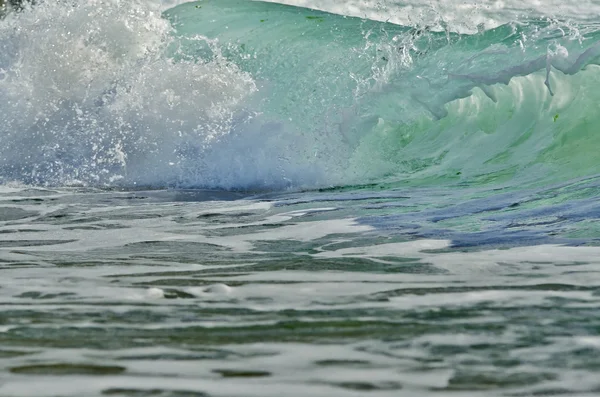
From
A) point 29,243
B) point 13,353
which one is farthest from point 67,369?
point 29,243

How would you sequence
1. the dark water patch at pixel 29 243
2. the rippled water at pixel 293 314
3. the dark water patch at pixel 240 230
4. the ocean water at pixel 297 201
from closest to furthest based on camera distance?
the rippled water at pixel 293 314 → the ocean water at pixel 297 201 → the dark water patch at pixel 29 243 → the dark water patch at pixel 240 230

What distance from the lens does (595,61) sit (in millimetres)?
7914

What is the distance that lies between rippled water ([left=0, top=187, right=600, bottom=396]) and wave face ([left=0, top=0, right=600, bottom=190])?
9.94 feet

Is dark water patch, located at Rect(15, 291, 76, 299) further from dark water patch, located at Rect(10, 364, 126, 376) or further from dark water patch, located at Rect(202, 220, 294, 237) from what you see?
dark water patch, located at Rect(202, 220, 294, 237)

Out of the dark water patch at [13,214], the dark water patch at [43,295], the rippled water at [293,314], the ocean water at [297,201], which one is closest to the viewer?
the rippled water at [293,314]

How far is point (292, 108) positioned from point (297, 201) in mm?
2913

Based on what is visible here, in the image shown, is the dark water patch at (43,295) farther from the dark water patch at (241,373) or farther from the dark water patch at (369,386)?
the dark water patch at (369,386)

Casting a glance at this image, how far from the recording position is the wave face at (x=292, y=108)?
25.8 feet

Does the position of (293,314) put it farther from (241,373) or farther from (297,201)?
(297,201)

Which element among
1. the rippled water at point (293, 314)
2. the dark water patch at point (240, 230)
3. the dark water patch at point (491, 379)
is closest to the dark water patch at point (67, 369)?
the rippled water at point (293, 314)

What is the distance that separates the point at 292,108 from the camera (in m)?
9.07

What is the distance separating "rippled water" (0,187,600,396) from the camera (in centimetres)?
202

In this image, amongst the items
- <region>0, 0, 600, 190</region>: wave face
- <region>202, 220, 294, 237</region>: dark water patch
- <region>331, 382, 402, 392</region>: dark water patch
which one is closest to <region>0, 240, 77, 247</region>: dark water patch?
<region>202, 220, 294, 237</region>: dark water patch

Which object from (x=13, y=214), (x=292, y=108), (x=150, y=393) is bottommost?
(x=13, y=214)
